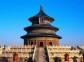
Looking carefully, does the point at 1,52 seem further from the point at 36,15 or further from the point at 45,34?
the point at 36,15

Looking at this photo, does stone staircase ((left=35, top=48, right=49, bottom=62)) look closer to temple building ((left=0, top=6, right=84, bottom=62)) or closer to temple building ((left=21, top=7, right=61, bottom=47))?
temple building ((left=0, top=6, right=84, bottom=62))

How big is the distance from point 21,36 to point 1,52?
1497 centimetres

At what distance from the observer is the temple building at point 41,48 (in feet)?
140

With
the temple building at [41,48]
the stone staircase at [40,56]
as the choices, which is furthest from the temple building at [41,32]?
the stone staircase at [40,56]

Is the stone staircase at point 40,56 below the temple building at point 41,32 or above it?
below

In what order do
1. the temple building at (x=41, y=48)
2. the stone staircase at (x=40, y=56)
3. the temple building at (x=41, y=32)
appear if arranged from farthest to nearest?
the temple building at (x=41, y=32) < the temple building at (x=41, y=48) < the stone staircase at (x=40, y=56)

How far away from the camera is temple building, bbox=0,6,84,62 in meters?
42.8

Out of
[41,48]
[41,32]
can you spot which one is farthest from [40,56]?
[41,32]

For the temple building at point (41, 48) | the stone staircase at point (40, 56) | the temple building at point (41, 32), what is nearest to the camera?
the stone staircase at point (40, 56)

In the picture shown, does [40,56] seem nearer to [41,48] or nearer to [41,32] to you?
[41,48]

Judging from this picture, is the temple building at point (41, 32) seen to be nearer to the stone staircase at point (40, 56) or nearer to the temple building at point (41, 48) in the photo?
the temple building at point (41, 48)

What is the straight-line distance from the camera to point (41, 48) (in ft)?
170

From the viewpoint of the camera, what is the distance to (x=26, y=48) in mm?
49312

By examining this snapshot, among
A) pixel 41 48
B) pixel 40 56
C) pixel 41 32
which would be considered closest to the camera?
pixel 40 56
